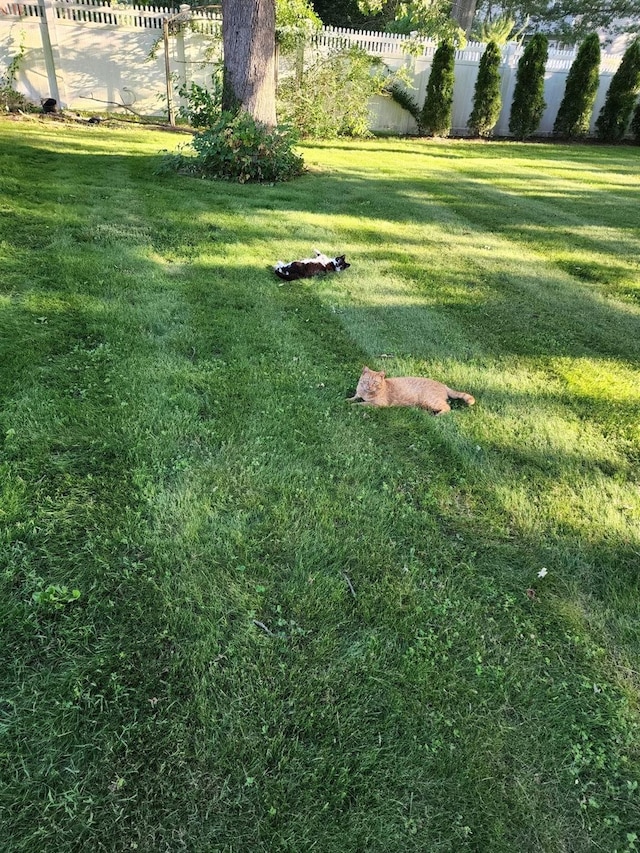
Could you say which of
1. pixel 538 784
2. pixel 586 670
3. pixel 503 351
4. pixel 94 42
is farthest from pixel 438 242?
pixel 94 42

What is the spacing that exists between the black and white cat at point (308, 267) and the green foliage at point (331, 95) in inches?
282

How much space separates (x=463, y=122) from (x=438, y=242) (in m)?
10.3

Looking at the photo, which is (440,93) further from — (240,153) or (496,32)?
(240,153)

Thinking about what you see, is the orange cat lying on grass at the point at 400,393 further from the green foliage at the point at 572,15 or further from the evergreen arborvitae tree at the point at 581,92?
the green foliage at the point at 572,15

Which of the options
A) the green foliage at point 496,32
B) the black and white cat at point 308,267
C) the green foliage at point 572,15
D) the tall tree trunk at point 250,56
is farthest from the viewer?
the green foliage at point 572,15

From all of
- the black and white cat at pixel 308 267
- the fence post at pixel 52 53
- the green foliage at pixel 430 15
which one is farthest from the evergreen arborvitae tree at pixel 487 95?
the black and white cat at pixel 308 267

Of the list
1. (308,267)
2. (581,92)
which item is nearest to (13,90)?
(308,267)

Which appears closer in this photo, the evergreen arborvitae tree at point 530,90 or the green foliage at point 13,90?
the green foliage at point 13,90

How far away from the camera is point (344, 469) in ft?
7.01

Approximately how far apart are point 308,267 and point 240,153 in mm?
3524

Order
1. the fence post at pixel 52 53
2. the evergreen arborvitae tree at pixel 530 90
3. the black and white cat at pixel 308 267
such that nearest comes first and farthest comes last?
1. the black and white cat at pixel 308 267
2. the fence post at pixel 52 53
3. the evergreen arborvitae tree at pixel 530 90

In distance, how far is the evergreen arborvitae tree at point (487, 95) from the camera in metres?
12.0

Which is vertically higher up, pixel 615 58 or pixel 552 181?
pixel 615 58

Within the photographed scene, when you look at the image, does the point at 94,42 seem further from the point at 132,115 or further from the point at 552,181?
the point at 552,181
